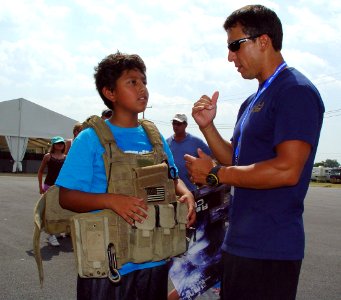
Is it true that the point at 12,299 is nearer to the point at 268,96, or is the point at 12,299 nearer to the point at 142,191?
the point at 142,191

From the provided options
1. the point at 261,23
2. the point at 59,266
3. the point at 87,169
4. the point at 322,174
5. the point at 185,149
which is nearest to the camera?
the point at 261,23

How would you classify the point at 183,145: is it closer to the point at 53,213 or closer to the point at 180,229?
the point at 180,229

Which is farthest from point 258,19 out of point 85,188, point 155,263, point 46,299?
point 46,299

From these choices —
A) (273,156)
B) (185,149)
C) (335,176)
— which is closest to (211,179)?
(273,156)

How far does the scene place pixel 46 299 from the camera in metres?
4.59

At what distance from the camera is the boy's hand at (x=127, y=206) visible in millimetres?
2332

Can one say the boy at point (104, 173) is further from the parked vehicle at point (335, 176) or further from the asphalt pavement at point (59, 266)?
the parked vehicle at point (335, 176)

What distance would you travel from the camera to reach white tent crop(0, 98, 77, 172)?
33.2 m

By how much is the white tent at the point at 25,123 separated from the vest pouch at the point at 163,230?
32088 mm

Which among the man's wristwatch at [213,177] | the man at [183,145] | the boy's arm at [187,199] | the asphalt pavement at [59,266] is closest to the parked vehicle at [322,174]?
the asphalt pavement at [59,266]

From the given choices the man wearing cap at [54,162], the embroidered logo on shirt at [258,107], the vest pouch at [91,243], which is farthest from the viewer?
the man wearing cap at [54,162]

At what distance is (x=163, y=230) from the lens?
→ 2539 mm

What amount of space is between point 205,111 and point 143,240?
84 cm

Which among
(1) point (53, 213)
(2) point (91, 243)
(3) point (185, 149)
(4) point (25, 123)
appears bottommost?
(2) point (91, 243)
